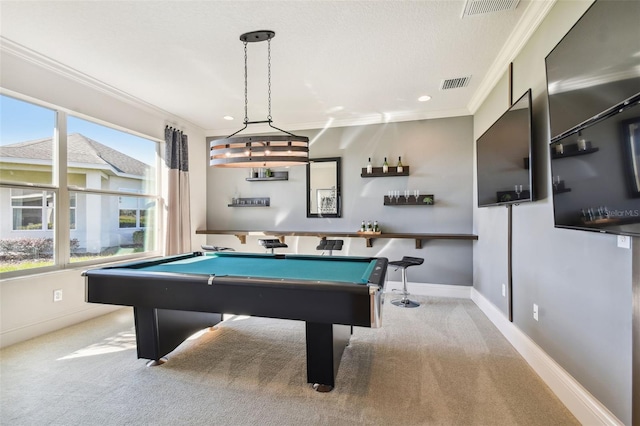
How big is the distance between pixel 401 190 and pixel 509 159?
2131 millimetres

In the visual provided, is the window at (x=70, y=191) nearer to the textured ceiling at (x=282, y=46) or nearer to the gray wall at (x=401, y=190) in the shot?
the textured ceiling at (x=282, y=46)

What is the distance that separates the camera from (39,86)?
313 cm

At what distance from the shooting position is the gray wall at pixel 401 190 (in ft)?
15.0

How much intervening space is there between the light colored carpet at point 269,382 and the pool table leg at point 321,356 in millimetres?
76

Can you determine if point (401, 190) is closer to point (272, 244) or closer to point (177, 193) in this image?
point (272, 244)

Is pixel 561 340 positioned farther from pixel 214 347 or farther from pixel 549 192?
pixel 214 347

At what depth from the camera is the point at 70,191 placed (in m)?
3.51

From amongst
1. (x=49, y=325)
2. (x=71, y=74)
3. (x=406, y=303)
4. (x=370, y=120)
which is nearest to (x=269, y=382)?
(x=406, y=303)

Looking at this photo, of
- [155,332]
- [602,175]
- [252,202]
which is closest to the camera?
[602,175]

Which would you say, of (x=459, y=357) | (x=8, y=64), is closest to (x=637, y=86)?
(x=459, y=357)

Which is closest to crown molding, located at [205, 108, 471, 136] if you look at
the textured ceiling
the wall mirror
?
the textured ceiling

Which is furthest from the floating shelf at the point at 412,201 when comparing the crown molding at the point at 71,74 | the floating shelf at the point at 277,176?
the crown molding at the point at 71,74

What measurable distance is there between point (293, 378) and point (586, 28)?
287 cm

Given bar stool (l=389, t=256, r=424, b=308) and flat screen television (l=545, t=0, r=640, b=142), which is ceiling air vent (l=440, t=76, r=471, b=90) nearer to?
flat screen television (l=545, t=0, r=640, b=142)
